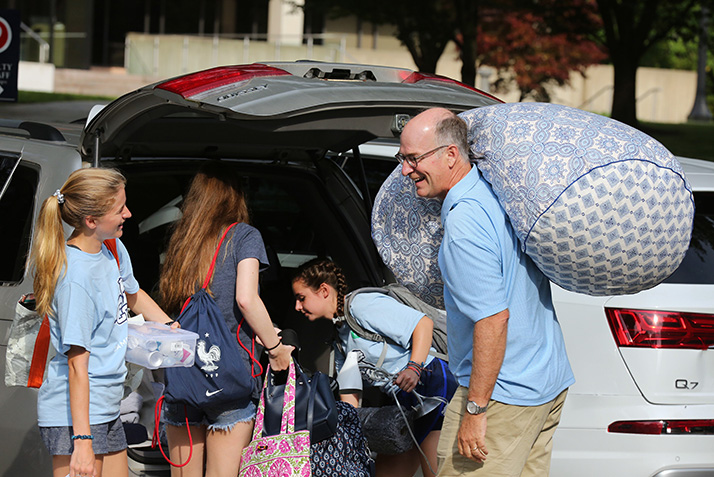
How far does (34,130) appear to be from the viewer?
12.4 feet

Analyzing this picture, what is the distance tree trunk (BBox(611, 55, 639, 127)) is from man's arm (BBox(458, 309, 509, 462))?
15.6 metres

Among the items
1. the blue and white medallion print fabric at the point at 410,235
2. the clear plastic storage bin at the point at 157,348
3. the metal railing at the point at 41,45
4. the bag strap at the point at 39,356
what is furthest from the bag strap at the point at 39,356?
the metal railing at the point at 41,45

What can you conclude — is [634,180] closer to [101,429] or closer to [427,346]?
[427,346]

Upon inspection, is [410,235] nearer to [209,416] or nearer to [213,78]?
[213,78]

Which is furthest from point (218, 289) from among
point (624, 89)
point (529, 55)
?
point (529, 55)

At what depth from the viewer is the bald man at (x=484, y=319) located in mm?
2869

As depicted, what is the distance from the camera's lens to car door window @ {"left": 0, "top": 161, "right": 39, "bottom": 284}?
3.55 meters

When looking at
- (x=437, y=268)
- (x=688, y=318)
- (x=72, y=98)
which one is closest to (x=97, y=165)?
(x=437, y=268)

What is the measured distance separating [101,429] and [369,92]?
1.52m

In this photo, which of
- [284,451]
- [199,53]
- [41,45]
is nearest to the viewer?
[284,451]

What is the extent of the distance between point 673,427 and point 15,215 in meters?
2.81

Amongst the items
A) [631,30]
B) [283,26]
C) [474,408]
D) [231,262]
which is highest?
[631,30]

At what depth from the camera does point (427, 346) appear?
3.83 metres

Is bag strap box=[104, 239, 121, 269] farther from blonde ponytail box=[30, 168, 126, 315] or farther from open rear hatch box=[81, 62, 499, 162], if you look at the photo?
open rear hatch box=[81, 62, 499, 162]
